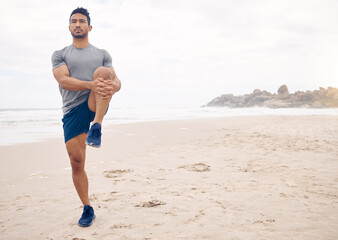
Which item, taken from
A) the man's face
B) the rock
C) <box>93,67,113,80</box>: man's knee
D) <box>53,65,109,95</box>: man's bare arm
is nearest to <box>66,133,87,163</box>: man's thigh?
<box>53,65,109,95</box>: man's bare arm

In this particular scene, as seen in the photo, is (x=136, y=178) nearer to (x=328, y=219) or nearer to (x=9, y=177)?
(x=9, y=177)

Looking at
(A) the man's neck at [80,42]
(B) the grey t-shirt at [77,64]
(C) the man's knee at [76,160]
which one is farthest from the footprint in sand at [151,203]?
(A) the man's neck at [80,42]

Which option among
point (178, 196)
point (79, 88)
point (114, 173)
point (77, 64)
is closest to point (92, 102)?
point (79, 88)

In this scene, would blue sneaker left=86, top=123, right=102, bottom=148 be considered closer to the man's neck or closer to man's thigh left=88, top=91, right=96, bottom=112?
man's thigh left=88, top=91, right=96, bottom=112

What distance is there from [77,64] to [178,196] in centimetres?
225

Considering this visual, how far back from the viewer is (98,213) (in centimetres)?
302

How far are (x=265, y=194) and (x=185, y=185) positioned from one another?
4.12 ft

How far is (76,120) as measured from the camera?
2670 millimetres

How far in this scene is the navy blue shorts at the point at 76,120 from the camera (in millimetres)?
2674

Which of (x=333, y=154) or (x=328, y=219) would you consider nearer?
(x=328, y=219)

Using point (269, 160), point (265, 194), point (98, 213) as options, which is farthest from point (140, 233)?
point (269, 160)

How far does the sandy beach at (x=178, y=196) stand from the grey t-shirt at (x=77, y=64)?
4.59 ft

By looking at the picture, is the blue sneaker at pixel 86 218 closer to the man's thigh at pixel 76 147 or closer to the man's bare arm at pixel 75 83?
the man's thigh at pixel 76 147

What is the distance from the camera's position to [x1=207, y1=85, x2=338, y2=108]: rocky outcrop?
5331cm
